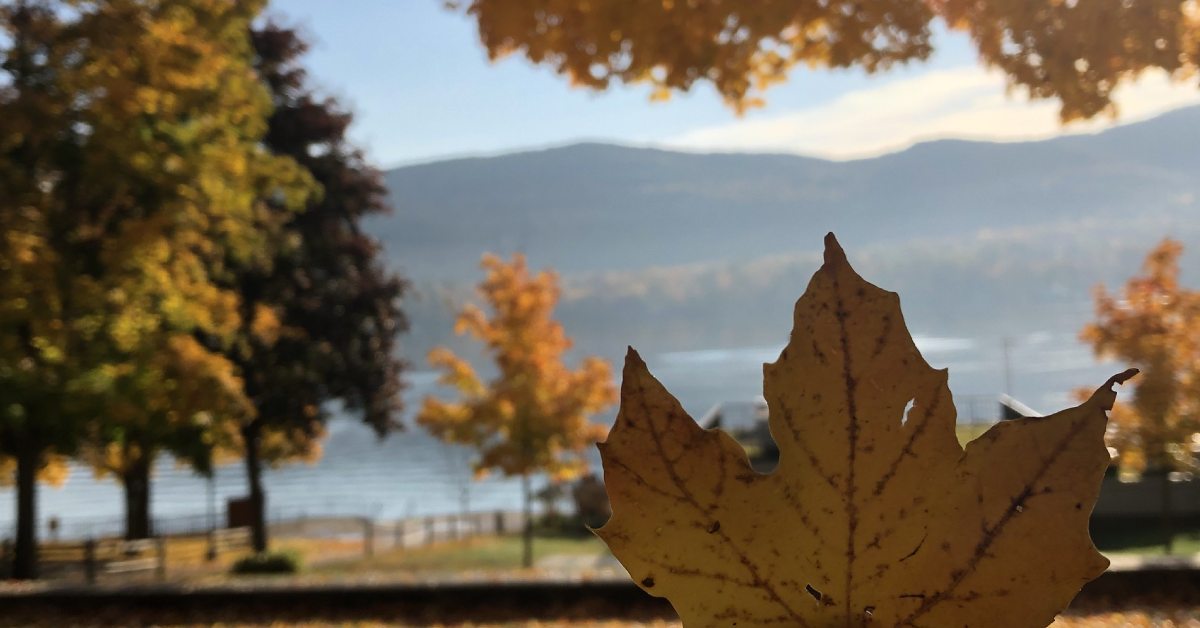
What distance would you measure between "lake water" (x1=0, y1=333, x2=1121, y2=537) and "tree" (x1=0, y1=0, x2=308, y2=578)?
6.05 m

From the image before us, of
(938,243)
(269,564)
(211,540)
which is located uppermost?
(938,243)

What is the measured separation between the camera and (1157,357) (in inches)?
353

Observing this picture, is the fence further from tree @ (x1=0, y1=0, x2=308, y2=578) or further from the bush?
tree @ (x1=0, y1=0, x2=308, y2=578)

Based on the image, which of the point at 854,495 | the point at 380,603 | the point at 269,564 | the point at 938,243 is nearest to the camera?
the point at 854,495

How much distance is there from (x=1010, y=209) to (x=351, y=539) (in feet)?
585

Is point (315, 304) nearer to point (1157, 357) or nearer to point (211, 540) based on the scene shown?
point (211, 540)

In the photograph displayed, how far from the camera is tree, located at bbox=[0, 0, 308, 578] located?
27.4 feet

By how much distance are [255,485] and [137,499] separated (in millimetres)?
3681

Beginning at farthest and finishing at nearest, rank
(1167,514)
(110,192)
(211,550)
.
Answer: (211,550) < (1167,514) < (110,192)

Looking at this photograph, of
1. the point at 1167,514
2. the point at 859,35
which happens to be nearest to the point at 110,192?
the point at 859,35

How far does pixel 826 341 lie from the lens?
0.69m

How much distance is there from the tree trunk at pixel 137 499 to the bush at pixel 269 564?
303 inches

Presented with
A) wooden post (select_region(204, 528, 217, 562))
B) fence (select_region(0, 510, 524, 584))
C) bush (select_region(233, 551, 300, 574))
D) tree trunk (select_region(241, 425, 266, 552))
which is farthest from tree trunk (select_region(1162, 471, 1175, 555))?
tree trunk (select_region(241, 425, 266, 552))

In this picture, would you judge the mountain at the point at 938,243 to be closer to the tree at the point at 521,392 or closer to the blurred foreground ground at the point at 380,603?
the tree at the point at 521,392
